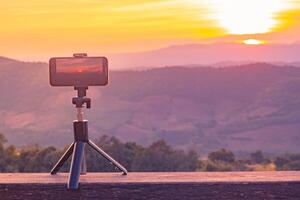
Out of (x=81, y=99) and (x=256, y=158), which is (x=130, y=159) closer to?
(x=81, y=99)

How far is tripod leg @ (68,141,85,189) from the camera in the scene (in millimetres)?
4730

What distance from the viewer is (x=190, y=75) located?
1231 inches

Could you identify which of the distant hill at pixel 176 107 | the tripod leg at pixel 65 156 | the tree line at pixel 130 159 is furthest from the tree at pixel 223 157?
the distant hill at pixel 176 107

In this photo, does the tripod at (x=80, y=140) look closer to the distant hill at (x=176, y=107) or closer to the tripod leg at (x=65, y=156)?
the tripod leg at (x=65, y=156)

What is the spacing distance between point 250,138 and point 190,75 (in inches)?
234

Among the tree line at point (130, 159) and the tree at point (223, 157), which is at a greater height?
the tree line at point (130, 159)

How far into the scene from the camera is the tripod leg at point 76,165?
473 cm

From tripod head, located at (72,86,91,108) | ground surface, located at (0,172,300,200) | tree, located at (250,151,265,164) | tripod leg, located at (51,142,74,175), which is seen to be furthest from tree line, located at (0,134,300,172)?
tree, located at (250,151,265,164)

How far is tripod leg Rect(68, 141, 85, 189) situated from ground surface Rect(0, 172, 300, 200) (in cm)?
4

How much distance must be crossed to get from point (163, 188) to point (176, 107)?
2592cm

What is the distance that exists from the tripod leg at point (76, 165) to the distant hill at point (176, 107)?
607 inches

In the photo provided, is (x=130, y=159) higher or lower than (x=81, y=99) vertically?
lower

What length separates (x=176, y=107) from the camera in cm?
3059

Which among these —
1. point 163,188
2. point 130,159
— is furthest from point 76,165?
point 130,159
